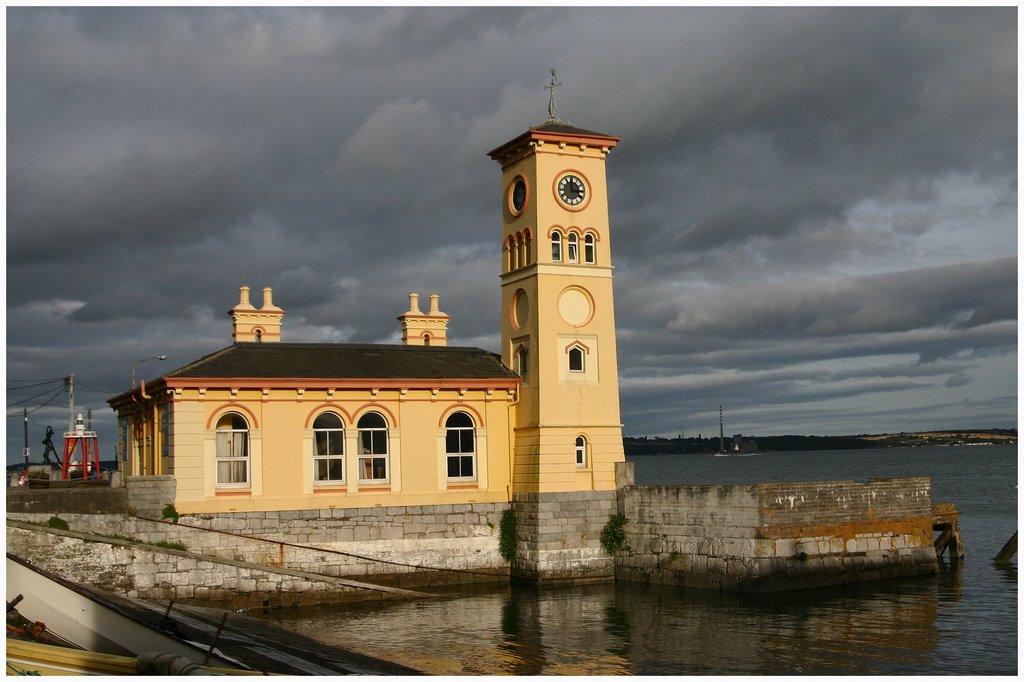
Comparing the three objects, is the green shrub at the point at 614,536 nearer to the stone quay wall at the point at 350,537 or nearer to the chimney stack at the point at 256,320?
the stone quay wall at the point at 350,537

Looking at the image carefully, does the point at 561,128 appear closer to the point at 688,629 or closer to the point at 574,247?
the point at 574,247

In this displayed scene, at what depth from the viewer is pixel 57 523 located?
3234 cm

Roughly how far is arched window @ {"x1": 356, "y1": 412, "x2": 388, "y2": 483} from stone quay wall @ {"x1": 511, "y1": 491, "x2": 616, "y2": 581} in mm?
5025

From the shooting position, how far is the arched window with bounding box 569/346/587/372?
40.1m

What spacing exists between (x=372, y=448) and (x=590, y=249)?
1072 cm

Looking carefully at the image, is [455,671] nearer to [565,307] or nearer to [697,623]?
[697,623]

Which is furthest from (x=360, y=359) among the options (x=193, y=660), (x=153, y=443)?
(x=193, y=660)

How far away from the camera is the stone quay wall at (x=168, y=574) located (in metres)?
30.8

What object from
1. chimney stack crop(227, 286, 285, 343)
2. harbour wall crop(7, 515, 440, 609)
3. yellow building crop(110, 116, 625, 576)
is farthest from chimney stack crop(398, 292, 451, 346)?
harbour wall crop(7, 515, 440, 609)

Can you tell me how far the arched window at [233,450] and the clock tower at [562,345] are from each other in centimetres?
948

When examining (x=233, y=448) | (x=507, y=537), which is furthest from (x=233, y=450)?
(x=507, y=537)

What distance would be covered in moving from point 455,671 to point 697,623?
8.29 m

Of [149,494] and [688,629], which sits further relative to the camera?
[149,494]

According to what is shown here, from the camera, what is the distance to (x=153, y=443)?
124ft
